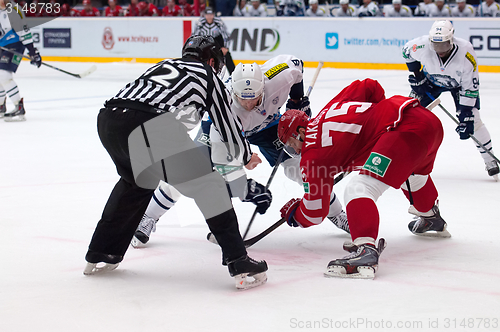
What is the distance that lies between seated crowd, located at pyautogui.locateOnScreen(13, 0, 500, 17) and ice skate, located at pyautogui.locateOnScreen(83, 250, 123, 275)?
9.34m

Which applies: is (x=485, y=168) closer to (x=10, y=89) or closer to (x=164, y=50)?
(x=10, y=89)

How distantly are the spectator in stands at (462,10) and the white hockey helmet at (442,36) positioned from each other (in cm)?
693

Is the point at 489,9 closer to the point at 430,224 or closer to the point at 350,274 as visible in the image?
the point at 430,224

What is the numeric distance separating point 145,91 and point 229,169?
31.4 inches

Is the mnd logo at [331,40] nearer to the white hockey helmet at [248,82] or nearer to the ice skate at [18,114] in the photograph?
the ice skate at [18,114]

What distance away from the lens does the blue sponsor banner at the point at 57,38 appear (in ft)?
42.5

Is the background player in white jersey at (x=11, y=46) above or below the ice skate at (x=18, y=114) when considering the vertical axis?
above

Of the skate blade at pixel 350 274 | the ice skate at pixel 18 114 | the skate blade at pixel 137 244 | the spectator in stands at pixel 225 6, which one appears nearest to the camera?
the skate blade at pixel 350 274

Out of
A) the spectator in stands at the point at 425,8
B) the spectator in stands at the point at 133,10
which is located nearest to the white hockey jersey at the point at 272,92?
the spectator in stands at the point at 425,8

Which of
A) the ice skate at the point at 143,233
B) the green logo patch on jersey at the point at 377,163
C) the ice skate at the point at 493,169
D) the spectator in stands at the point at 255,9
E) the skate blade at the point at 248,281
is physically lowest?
the ice skate at the point at 493,169

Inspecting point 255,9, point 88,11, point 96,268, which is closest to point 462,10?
point 255,9

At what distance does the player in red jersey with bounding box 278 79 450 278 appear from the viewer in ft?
7.02

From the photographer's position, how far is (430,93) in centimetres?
421

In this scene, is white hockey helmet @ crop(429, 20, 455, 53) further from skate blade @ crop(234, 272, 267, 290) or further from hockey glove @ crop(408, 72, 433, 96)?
skate blade @ crop(234, 272, 267, 290)
